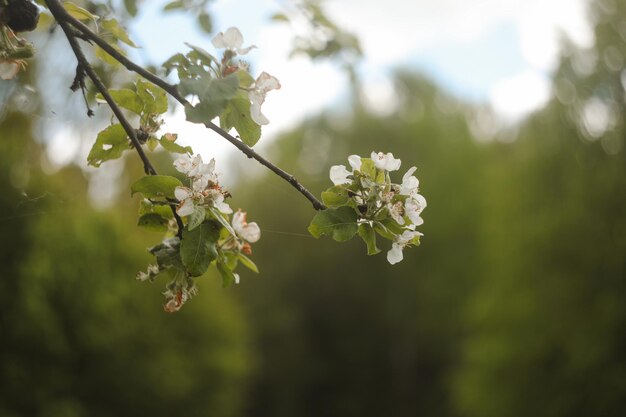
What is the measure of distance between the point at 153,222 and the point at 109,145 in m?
0.22

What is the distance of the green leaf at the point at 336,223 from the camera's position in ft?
4.10

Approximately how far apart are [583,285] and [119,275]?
22.6 ft

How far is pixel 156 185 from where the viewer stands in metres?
1.29

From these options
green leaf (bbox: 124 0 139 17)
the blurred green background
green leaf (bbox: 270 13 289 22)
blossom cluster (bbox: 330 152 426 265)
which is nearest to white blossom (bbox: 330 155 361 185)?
blossom cluster (bbox: 330 152 426 265)

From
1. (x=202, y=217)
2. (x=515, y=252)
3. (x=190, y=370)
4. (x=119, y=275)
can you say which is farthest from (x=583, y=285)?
(x=202, y=217)

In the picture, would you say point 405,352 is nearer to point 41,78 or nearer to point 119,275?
point 119,275

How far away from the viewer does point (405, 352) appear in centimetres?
1524

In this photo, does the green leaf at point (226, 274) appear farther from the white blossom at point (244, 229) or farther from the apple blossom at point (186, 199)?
the apple blossom at point (186, 199)

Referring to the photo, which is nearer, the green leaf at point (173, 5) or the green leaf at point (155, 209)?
the green leaf at point (155, 209)

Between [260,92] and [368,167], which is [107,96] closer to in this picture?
[260,92]

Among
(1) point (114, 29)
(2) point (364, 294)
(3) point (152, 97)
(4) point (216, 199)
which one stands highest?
(2) point (364, 294)

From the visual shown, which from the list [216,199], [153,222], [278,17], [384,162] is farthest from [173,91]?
[278,17]

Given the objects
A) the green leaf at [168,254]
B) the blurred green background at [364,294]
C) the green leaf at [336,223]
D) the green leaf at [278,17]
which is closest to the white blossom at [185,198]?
the green leaf at [168,254]

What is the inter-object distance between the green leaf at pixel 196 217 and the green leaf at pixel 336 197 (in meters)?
0.28
